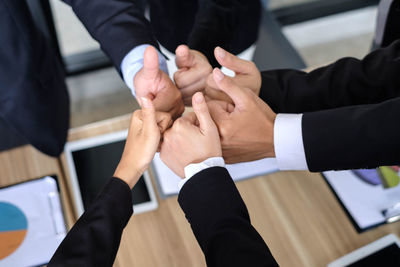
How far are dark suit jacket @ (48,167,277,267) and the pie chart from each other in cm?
28

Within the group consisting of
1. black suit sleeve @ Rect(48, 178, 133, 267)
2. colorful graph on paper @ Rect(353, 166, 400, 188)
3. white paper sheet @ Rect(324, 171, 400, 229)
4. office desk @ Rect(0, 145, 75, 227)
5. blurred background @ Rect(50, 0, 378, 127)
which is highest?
black suit sleeve @ Rect(48, 178, 133, 267)

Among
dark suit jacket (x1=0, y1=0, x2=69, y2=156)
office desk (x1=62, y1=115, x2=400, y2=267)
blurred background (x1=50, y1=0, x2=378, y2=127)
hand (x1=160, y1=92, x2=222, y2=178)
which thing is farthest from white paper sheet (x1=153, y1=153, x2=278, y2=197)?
blurred background (x1=50, y1=0, x2=378, y2=127)

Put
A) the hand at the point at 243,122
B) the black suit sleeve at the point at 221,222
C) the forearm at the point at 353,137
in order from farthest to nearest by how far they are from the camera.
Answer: the hand at the point at 243,122 → the forearm at the point at 353,137 → the black suit sleeve at the point at 221,222

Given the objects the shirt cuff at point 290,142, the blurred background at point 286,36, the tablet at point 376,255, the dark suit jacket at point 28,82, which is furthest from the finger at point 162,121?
the blurred background at point 286,36

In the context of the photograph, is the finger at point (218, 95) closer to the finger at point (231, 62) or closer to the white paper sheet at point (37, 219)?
the finger at point (231, 62)

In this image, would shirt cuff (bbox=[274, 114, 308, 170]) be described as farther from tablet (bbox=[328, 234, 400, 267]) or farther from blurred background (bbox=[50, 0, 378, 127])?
blurred background (bbox=[50, 0, 378, 127])

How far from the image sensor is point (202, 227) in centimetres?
71

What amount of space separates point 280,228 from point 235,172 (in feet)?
0.65

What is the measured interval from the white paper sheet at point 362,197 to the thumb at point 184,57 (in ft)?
1.65

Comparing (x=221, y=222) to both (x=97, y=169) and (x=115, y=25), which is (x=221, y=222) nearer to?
(x=97, y=169)

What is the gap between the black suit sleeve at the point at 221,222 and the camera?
64 cm

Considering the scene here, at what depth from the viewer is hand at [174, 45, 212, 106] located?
1032 mm

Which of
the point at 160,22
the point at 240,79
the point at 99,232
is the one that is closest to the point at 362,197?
the point at 240,79

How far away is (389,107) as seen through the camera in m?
0.79
